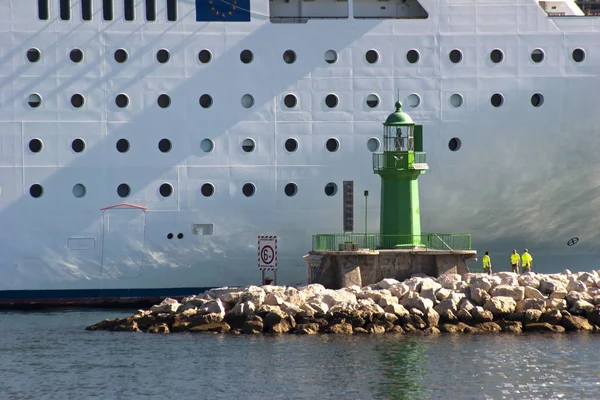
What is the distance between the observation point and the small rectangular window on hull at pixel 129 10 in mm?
29484

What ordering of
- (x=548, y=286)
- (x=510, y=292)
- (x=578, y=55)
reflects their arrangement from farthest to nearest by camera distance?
(x=578, y=55) → (x=548, y=286) → (x=510, y=292)

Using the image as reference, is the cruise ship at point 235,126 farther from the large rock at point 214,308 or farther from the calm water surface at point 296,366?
the calm water surface at point 296,366

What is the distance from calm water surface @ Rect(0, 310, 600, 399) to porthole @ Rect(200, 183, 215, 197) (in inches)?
171

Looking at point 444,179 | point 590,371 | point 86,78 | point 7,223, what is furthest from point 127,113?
point 590,371

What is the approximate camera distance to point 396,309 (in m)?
25.5

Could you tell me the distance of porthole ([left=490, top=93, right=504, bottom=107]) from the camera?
29781 millimetres

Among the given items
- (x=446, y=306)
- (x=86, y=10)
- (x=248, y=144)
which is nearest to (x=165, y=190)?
(x=248, y=144)

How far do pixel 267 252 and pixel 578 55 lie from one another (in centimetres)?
751

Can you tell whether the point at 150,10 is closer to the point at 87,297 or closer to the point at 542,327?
the point at 87,297

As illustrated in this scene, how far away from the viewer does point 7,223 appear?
95.5ft

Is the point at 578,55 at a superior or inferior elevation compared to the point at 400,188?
superior

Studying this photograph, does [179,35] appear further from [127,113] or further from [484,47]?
[484,47]

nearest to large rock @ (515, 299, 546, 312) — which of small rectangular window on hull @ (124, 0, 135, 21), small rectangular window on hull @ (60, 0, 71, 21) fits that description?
small rectangular window on hull @ (124, 0, 135, 21)

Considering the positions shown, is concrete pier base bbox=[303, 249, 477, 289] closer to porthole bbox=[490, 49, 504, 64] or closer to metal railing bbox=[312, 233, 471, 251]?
metal railing bbox=[312, 233, 471, 251]
